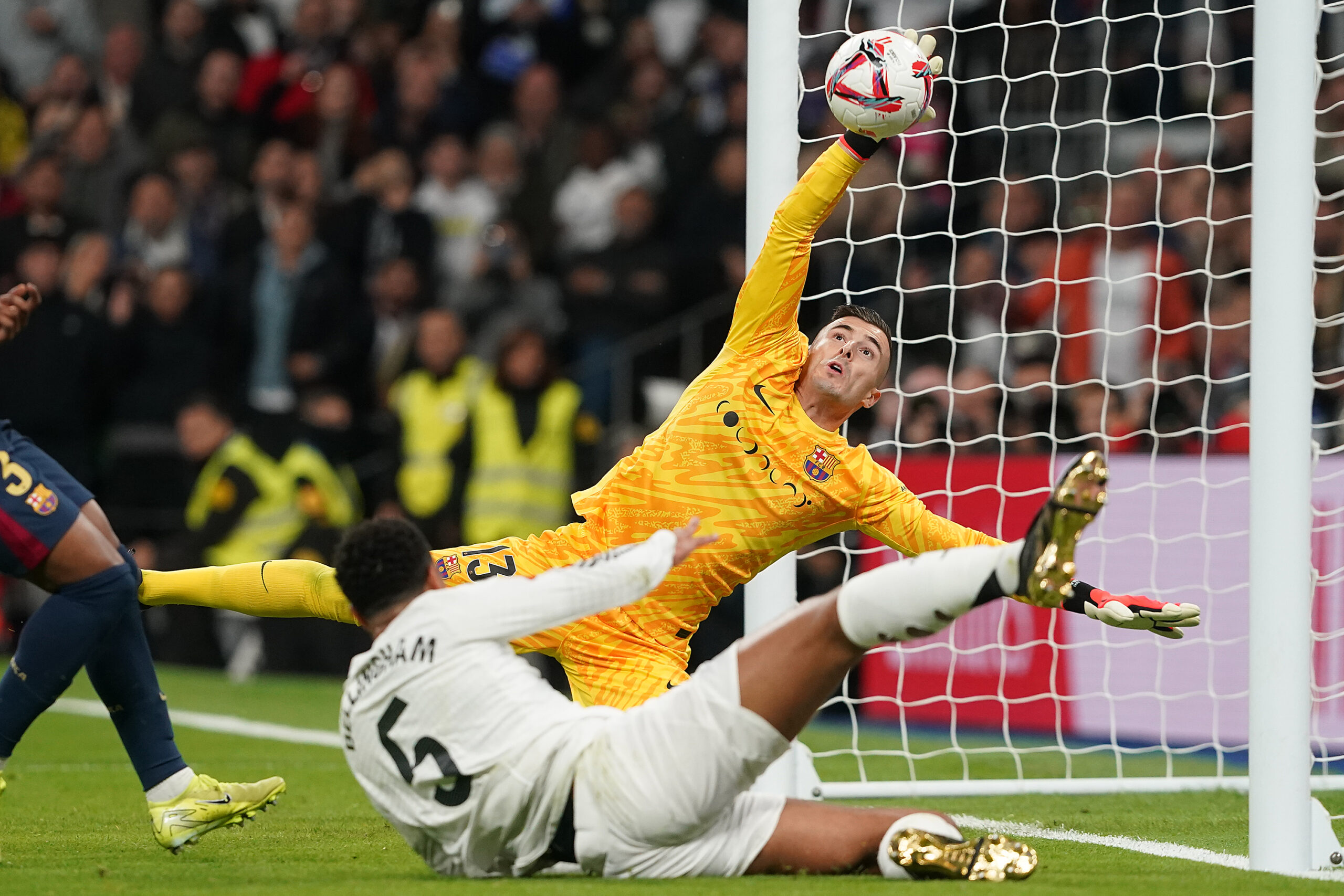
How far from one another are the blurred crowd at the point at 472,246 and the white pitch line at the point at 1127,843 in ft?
11.2

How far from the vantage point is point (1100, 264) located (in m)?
10.5

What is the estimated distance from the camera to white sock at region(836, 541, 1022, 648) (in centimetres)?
416

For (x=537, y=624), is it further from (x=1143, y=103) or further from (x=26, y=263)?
(x=26, y=263)

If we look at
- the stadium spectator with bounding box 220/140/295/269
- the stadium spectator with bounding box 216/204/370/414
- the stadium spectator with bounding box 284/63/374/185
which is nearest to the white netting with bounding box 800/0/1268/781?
the stadium spectator with bounding box 216/204/370/414

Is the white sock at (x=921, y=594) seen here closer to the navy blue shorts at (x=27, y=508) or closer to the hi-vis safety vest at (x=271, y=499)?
the navy blue shorts at (x=27, y=508)

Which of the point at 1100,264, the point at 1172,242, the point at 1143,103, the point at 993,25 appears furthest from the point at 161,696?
the point at 1143,103

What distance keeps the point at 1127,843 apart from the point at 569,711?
90.5 inches

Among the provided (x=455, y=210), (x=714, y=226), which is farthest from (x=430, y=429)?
(x=714, y=226)

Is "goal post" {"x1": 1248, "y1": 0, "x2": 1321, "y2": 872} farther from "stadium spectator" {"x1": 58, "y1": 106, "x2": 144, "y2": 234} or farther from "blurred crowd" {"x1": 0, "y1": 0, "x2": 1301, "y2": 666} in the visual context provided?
"stadium spectator" {"x1": 58, "y1": 106, "x2": 144, "y2": 234}

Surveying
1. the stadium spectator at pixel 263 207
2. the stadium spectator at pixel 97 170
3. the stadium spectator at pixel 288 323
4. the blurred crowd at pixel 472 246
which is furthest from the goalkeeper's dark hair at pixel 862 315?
the stadium spectator at pixel 97 170

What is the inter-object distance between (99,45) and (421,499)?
252 inches

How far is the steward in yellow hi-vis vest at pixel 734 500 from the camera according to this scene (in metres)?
5.59

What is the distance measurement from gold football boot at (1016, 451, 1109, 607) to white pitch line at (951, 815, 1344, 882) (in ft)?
4.95

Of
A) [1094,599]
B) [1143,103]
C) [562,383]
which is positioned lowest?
[562,383]
